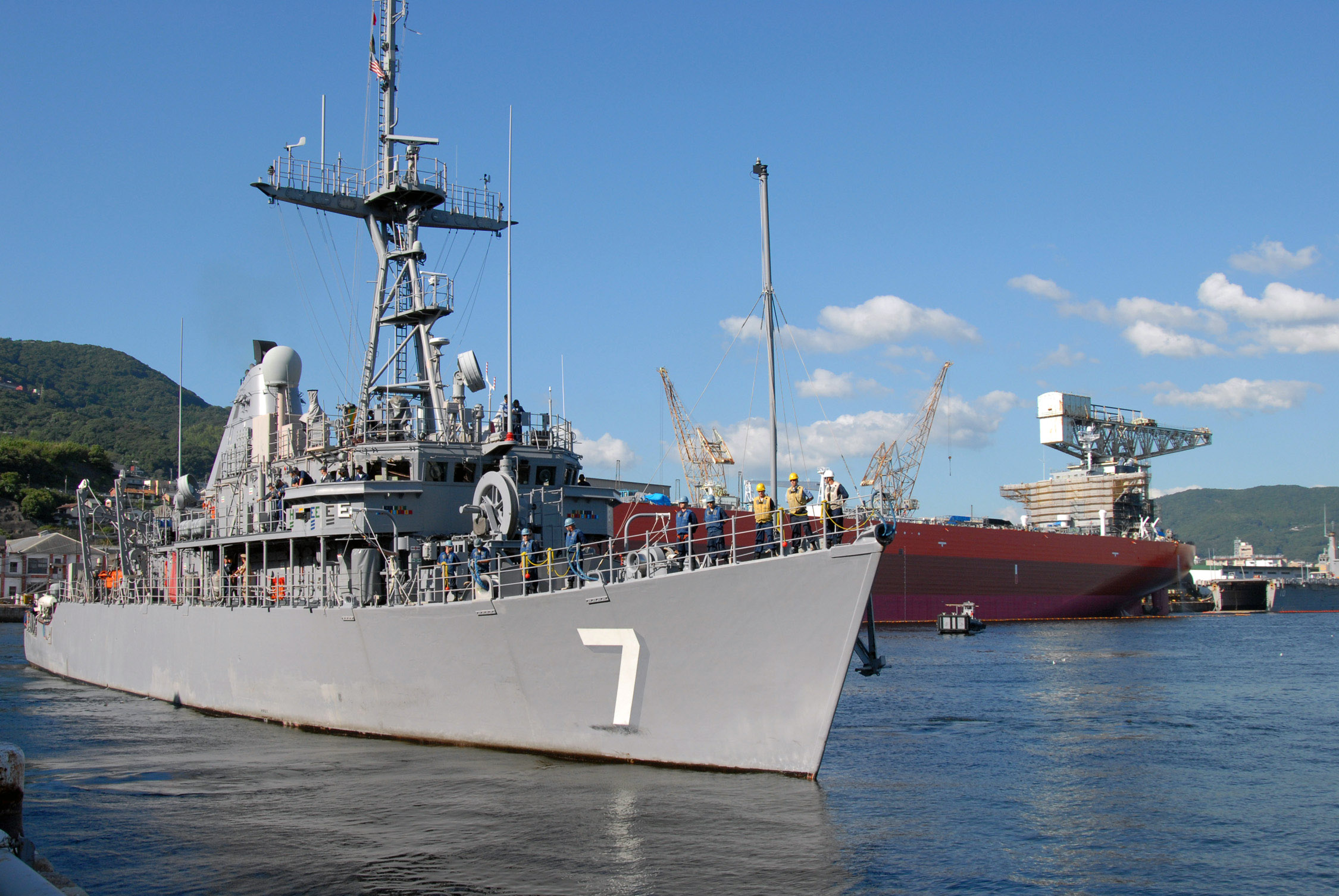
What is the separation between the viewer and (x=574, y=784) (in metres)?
13.0

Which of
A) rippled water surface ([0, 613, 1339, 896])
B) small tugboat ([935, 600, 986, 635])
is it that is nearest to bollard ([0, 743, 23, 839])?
rippled water surface ([0, 613, 1339, 896])

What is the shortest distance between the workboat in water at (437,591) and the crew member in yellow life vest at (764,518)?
0.49 meters

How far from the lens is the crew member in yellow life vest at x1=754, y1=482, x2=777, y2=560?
515 inches

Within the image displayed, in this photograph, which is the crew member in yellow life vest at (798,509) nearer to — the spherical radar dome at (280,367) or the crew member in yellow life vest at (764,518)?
Result: the crew member in yellow life vest at (764,518)

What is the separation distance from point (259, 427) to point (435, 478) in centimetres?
766

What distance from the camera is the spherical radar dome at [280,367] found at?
24734 mm

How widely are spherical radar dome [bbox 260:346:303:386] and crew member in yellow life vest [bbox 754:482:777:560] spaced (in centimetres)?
1532

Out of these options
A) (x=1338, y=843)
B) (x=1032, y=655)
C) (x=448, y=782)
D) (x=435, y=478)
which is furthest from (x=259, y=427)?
(x=1032, y=655)

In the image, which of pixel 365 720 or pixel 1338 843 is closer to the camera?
pixel 1338 843

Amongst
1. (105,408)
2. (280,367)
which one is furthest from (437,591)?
(105,408)

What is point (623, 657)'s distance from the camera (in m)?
13.1

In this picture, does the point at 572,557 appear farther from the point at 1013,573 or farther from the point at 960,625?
the point at 1013,573

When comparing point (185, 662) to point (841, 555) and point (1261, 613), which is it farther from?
point (1261, 613)

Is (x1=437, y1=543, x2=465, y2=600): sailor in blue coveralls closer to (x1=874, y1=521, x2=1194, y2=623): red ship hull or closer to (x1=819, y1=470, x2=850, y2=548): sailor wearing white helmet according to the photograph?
(x1=819, y1=470, x2=850, y2=548): sailor wearing white helmet
